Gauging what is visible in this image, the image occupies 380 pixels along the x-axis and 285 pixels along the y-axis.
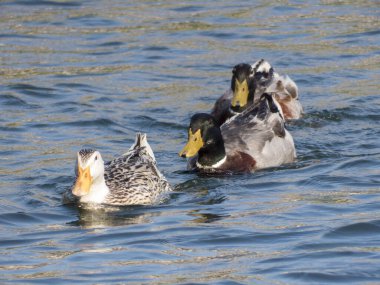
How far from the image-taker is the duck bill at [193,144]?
1336 cm

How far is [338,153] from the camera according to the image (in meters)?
14.3

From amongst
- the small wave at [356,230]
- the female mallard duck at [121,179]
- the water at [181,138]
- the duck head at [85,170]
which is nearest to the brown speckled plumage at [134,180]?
the female mallard duck at [121,179]

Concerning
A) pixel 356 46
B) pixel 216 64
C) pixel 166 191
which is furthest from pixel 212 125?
pixel 356 46

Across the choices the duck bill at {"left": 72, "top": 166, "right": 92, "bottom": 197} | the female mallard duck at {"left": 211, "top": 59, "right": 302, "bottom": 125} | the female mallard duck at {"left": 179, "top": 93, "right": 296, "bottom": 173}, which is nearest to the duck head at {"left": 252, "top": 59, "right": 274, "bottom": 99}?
the female mallard duck at {"left": 211, "top": 59, "right": 302, "bottom": 125}

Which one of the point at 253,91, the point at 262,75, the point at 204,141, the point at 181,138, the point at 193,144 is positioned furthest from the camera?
the point at 262,75

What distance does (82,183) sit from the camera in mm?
11609

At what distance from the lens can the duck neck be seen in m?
12.0

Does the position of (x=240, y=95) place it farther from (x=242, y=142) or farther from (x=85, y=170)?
(x=85, y=170)

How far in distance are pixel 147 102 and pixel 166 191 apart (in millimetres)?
4554

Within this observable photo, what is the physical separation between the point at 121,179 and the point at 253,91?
4289mm

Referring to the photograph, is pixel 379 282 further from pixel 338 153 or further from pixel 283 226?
pixel 338 153

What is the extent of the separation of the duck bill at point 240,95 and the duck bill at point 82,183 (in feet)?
15.4

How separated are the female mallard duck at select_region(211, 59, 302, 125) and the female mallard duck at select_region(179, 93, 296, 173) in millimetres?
1215

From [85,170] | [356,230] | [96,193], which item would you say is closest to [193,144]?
[96,193]
